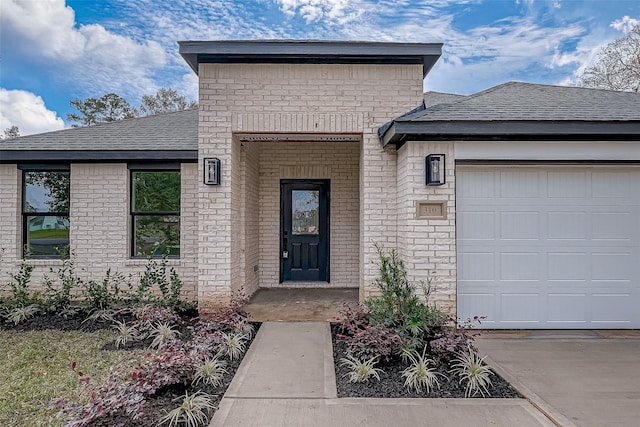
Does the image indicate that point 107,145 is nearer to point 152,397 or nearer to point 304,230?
point 304,230

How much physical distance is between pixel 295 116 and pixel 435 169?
2.26 meters

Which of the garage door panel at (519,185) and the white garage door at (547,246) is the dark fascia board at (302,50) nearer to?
the white garage door at (547,246)

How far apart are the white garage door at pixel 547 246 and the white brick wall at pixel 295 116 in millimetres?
1235

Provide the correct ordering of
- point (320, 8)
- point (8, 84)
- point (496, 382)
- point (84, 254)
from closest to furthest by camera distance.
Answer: point (496, 382) < point (84, 254) < point (320, 8) < point (8, 84)

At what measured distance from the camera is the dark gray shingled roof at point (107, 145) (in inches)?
256

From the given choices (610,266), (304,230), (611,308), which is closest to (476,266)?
(610,266)

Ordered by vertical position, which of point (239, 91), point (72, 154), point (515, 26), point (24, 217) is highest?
point (515, 26)

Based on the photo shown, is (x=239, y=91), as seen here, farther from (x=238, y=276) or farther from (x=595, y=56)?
(x=595, y=56)

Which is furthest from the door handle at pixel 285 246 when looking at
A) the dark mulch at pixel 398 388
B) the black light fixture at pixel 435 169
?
the dark mulch at pixel 398 388

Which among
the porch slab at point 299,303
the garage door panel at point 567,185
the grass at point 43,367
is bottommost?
the grass at point 43,367

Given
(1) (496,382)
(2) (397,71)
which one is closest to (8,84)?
(2) (397,71)

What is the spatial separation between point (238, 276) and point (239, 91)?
3.02 meters

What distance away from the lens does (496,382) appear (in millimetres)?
3391

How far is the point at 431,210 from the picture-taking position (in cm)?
498
